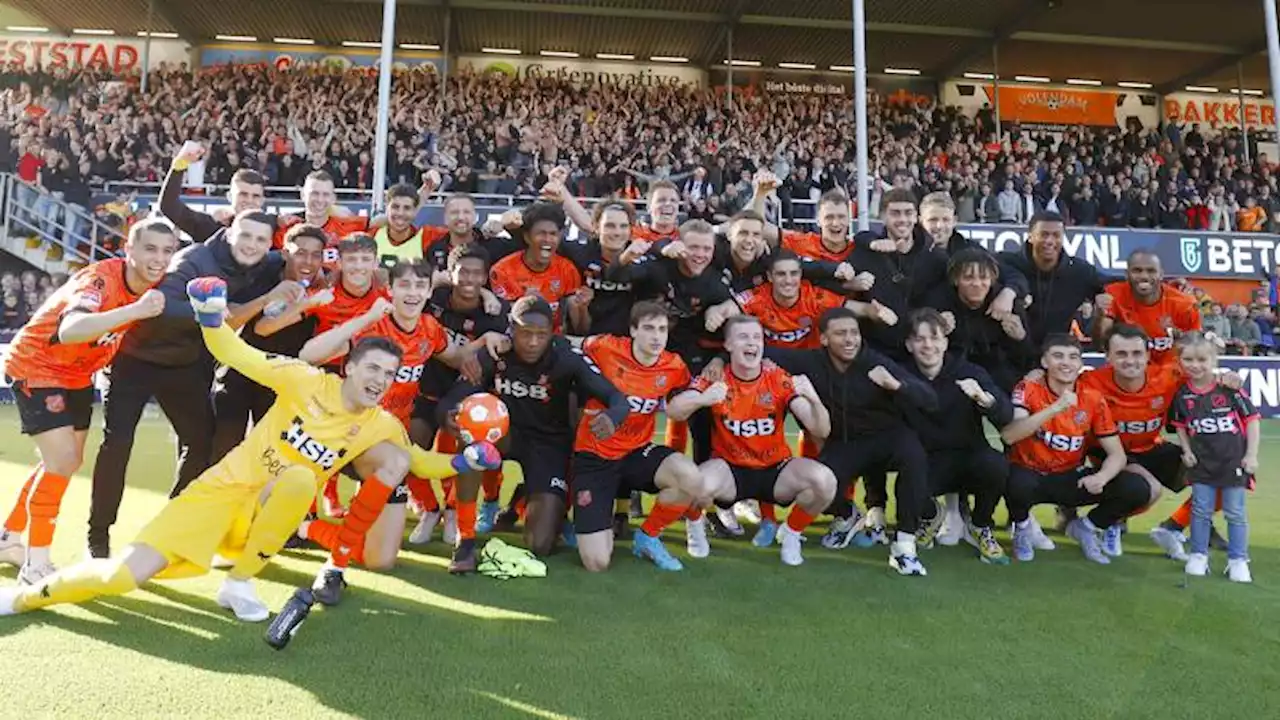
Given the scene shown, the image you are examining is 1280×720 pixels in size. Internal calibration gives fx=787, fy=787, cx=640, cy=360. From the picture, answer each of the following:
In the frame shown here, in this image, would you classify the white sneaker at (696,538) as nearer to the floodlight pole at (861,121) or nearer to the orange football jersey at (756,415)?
the orange football jersey at (756,415)

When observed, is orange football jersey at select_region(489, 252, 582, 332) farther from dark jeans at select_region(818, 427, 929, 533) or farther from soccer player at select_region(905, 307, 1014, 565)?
soccer player at select_region(905, 307, 1014, 565)

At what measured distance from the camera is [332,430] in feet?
12.4

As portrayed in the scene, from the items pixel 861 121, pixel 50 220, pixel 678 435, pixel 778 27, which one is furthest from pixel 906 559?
pixel 778 27

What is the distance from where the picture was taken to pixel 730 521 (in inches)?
215

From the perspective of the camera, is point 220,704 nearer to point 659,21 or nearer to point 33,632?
point 33,632

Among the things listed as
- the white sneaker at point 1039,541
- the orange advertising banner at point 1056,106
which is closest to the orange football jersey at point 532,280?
the white sneaker at point 1039,541

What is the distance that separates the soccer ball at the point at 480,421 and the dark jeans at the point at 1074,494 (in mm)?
3285

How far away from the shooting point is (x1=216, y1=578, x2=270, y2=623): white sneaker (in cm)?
350

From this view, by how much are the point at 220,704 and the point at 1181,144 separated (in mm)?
27119

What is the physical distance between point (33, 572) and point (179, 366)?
1215 millimetres

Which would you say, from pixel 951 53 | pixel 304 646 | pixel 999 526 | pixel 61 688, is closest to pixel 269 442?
pixel 304 646

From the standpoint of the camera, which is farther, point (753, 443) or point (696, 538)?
point (753, 443)

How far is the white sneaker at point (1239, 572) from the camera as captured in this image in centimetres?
444

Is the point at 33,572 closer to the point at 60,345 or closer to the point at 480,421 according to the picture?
the point at 60,345
